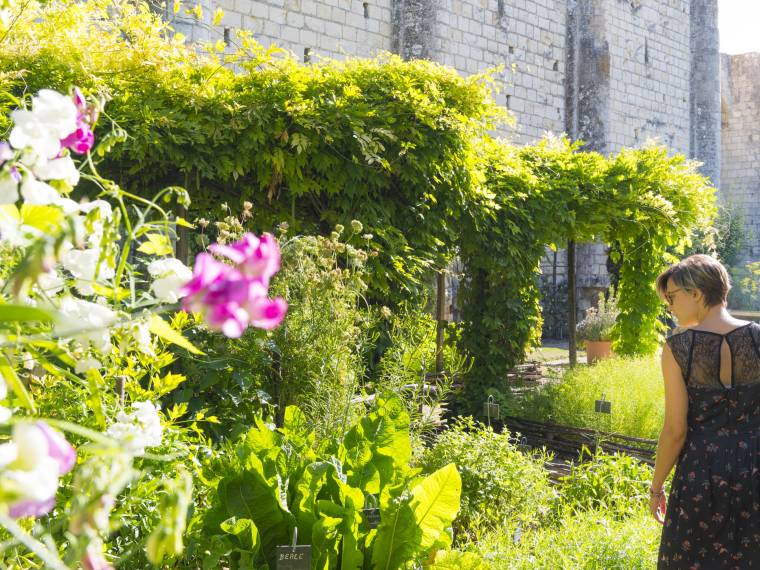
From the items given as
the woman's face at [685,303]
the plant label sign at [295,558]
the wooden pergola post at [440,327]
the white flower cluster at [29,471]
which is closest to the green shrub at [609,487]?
the woman's face at [685,303]

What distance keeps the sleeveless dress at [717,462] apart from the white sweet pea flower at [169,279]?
2.12 meters

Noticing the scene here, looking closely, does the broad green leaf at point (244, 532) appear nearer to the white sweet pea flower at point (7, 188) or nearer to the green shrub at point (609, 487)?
the white sweet pea flower at point (7, 188)

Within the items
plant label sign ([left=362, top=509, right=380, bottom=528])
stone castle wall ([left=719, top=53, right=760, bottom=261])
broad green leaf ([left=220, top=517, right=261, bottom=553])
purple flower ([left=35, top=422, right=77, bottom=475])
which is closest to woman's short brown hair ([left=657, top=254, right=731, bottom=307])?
plant label sign ([left=362, top=509, right=380, bottom=528])

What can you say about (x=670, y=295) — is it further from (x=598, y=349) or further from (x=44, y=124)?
(x=598, y=349)

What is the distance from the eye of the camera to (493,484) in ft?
12.1

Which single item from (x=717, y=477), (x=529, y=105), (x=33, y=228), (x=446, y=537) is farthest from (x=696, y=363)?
(x=529, y=105)

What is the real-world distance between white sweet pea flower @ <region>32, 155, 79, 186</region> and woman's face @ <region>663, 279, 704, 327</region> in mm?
2200

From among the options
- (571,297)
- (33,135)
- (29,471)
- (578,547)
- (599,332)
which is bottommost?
(578,547)

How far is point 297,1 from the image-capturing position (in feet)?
31.3

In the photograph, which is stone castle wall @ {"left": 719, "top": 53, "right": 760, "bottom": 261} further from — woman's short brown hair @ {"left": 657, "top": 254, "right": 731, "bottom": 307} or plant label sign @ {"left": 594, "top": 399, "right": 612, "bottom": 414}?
woman's short brown hair @ {"left": 657, "top": 254, "right": 731, "bottom": 307}

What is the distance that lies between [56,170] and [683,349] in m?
2.28

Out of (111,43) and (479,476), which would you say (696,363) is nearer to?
(479,476)

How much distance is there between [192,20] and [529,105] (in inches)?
276

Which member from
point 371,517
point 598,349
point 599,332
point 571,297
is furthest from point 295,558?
point 599,332
